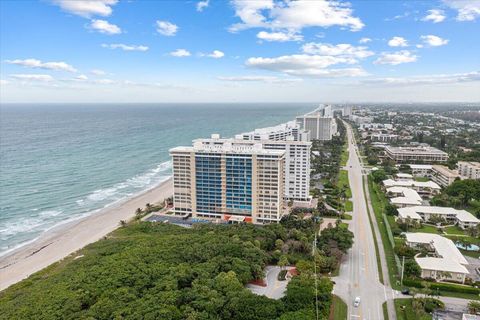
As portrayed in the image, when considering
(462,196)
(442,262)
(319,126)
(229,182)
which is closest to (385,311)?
(442,262)

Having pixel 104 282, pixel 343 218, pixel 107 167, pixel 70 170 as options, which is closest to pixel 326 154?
pixel 343 218

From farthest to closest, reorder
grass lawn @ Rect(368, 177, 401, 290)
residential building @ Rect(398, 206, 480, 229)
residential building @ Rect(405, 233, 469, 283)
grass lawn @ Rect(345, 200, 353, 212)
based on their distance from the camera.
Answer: grass lawn @ Rect(345, 200, 353, 212) < residential building @ Rect(398, 206, 480, 229) < grass lawn @ Rect(368, 177, 401, 290) < residential building @ Rect(405, 233, 469, 283)


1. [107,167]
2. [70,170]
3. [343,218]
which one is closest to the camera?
[343,218]

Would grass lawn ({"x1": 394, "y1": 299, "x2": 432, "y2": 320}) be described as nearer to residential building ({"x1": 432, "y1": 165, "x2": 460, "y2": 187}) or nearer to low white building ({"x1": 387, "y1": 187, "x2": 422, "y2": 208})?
low white building ({"x1": 387, "y1": 187, "x2": 422, "y2": 208})

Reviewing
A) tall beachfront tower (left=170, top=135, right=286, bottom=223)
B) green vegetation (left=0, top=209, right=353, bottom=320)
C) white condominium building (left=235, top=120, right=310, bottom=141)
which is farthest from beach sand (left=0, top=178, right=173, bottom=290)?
white condominium building (left=235, top=120, right=310, bottom=141)

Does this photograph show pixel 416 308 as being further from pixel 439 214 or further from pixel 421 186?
pixel 421 186

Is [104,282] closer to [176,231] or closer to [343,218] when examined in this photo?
[176,231]
